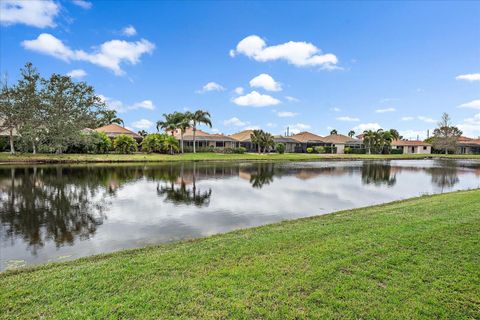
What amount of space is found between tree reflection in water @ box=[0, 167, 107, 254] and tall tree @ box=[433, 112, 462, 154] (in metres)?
85.5

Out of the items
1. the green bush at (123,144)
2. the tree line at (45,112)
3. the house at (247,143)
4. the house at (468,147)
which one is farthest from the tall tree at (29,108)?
the house at (468,147)

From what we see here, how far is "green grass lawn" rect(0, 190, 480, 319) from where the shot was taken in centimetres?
423

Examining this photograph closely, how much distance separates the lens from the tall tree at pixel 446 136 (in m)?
76.1

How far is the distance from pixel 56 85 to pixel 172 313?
4864cm

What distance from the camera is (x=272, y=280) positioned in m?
5.11

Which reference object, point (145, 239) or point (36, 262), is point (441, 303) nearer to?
point (145, 239)

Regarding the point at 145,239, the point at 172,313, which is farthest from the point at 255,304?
the point at 145,239

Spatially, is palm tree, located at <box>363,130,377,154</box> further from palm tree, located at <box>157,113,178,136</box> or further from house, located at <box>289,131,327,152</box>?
palm tree, located at <box>157,113,178,136</box>

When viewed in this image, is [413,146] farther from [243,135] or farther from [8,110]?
[8,110]

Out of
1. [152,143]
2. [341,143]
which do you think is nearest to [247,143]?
[341,143]

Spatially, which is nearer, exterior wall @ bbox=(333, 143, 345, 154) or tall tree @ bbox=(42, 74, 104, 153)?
tall tree @ bbox=(42, 74, 104, 153)

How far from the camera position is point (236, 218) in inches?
446

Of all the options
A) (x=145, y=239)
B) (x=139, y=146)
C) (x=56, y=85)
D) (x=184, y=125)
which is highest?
(x=56, y=85)

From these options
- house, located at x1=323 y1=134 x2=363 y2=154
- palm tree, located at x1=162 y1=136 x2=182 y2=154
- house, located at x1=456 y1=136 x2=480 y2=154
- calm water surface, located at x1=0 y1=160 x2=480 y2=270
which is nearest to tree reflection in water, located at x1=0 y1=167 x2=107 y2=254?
calm water surface, located at x1=0 y1=160 x2=480 y2=270
